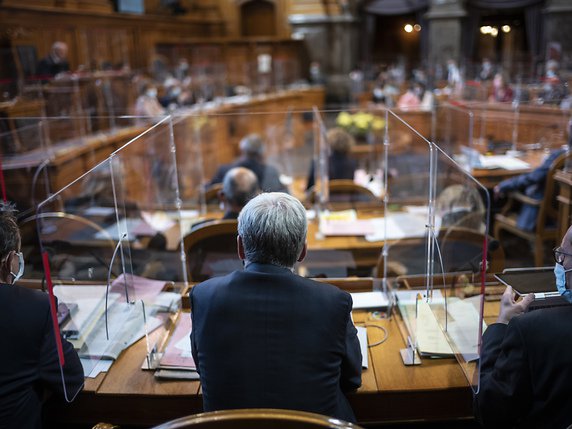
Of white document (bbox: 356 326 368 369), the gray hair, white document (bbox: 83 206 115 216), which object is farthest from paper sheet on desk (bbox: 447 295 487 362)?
white document (bbox: 83 206 115 216)

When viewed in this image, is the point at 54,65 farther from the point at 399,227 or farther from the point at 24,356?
the point at 24,356

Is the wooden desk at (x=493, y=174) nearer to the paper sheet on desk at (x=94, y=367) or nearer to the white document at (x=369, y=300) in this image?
the white document at (x=369, y=300)

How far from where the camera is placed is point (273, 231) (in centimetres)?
149

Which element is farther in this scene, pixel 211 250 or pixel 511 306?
pixel 211 250

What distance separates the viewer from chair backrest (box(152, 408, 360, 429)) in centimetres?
105

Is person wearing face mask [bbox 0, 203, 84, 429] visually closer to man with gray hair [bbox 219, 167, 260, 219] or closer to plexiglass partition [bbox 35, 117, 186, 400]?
plexiglass partition [bbox 35, 117, 186, 400]

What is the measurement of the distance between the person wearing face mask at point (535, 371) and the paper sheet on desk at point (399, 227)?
1.62 meters

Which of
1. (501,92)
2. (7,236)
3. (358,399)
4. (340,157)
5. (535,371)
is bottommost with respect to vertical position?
(358,399)

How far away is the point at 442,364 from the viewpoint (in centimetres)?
181

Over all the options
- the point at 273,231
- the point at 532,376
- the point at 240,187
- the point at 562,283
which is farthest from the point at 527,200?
the point at 273,231

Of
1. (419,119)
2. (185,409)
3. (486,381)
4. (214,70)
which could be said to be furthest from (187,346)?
(214,70)

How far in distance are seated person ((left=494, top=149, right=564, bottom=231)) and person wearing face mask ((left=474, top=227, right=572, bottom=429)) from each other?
2.74 meters

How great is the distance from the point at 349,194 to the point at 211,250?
4.30 feet

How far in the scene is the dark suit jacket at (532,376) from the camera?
53.9 inches
